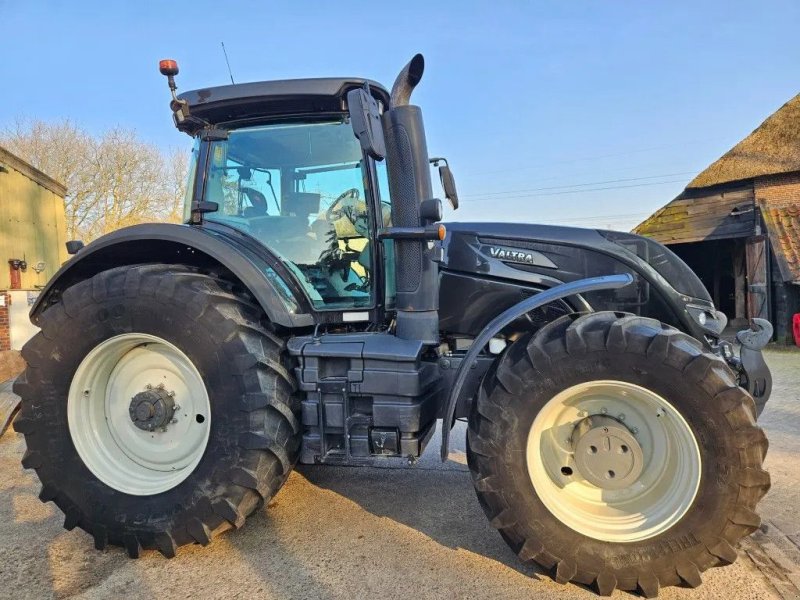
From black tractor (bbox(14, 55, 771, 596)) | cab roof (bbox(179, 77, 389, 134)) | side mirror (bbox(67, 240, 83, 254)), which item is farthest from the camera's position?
side mirror (bbox(67, 240, 83, 254))

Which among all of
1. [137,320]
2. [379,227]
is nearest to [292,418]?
[137,320]

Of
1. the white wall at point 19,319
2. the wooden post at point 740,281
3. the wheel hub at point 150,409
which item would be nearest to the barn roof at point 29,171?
the white wall at point 19,319

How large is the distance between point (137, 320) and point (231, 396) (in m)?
0.62

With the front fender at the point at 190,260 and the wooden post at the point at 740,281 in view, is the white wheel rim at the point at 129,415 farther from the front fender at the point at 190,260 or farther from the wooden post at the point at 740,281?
the wooden post at the point at 740,281

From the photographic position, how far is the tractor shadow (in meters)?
2.63

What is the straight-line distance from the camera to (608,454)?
2.36 metres

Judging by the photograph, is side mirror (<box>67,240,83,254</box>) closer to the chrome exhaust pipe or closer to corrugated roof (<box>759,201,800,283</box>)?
the chrome exhaust pipe

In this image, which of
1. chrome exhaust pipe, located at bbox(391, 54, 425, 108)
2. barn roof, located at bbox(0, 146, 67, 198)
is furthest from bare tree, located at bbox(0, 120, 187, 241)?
chrome exhaust pipe, located at bbox(391, 54, 425, 108)

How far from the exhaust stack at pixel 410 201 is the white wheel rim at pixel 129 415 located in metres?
1.13

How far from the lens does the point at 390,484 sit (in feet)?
11.5

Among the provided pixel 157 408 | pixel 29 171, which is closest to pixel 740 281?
pixel 157 408

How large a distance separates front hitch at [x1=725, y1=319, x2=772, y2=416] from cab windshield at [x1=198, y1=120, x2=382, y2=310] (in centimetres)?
204

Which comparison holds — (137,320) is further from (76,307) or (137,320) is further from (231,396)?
(231,396)

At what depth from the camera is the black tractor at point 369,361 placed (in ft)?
7.25
